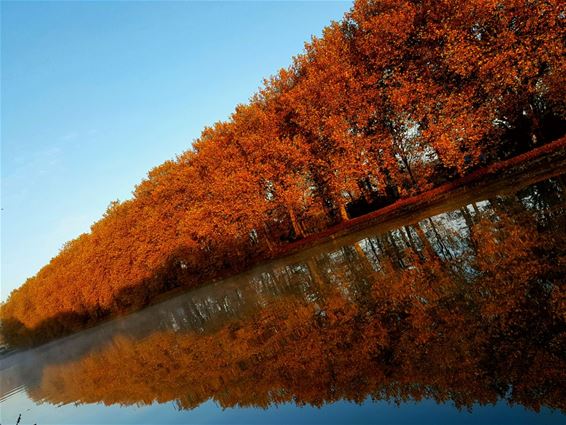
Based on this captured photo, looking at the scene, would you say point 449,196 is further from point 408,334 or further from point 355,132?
point 408,334

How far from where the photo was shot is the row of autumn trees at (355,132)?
28266 millimetres

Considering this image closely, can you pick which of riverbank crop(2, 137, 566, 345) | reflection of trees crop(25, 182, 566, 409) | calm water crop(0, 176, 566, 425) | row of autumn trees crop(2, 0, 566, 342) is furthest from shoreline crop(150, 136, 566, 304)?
reflection of trees crop(25, 182, 566, 409)

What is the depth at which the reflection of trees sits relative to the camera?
6.18 metres

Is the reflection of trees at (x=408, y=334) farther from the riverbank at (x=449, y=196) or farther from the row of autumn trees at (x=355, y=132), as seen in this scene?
the row of autumn trees at (x=355, y=132)

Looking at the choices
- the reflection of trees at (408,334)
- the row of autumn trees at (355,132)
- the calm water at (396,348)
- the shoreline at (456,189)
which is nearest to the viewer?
the calm water at (396,348)

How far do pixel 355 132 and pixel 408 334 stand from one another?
96.8 feet

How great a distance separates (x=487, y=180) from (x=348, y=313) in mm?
19910

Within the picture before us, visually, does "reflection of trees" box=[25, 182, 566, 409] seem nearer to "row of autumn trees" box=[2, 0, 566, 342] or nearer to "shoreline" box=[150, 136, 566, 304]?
"shoreline" box=[150, 136, 566, 304]

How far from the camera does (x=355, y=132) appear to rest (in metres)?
35.8

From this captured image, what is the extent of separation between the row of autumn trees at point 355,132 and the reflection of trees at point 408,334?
42.5ft

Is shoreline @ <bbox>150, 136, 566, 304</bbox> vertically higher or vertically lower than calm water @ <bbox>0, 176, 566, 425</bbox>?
higher

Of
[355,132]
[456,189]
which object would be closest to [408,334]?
[456,189]

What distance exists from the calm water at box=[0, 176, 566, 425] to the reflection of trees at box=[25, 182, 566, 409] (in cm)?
3

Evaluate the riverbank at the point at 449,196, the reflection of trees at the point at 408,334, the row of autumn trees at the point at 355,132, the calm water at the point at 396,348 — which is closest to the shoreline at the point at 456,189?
the riverbank at the point at 449,196
